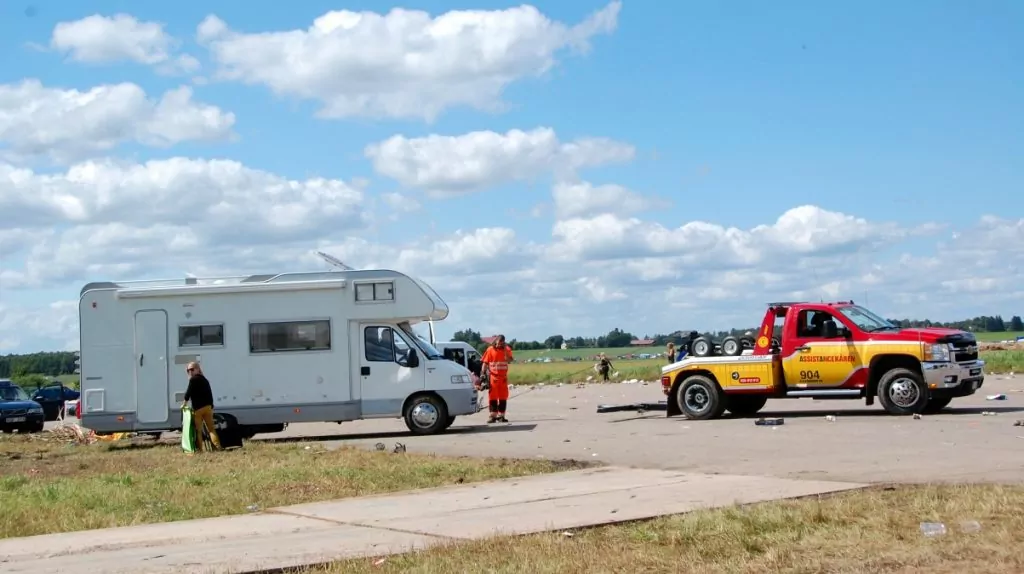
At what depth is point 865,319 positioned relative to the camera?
21469mm

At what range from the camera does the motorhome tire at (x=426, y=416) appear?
22062 millimetres

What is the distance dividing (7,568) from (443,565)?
3.40 metres

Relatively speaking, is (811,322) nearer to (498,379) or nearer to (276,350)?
(498,379)

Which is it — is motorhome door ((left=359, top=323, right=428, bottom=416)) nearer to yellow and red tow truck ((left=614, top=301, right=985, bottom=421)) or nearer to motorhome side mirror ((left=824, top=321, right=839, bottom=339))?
yellow and red tow truck ((left=614, top=301, right=985, bottom=421))

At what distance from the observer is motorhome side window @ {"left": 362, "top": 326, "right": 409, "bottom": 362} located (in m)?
22.1

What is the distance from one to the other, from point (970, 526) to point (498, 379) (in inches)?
661

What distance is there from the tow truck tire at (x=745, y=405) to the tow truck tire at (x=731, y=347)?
0.82 meters

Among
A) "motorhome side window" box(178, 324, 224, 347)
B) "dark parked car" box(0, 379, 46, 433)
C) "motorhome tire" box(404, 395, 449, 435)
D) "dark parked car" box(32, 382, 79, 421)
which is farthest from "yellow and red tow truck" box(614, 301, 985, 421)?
"dark parked car" box(32, 382, 79, 421)

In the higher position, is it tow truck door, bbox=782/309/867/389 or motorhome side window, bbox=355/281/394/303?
motorhome side window, bbox=355/281/394/303

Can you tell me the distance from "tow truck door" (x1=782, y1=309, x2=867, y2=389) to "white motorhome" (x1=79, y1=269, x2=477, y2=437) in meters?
6.06

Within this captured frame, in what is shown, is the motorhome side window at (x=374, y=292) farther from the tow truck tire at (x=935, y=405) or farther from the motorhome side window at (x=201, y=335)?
the tow truck tire at (x=935, y=405)

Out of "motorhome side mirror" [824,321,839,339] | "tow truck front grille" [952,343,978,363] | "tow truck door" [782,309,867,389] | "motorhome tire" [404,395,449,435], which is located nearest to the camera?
"tow truck front grille" [952,343,978,363]

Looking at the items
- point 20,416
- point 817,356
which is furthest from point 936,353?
point 20,416

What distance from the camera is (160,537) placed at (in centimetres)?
1007
